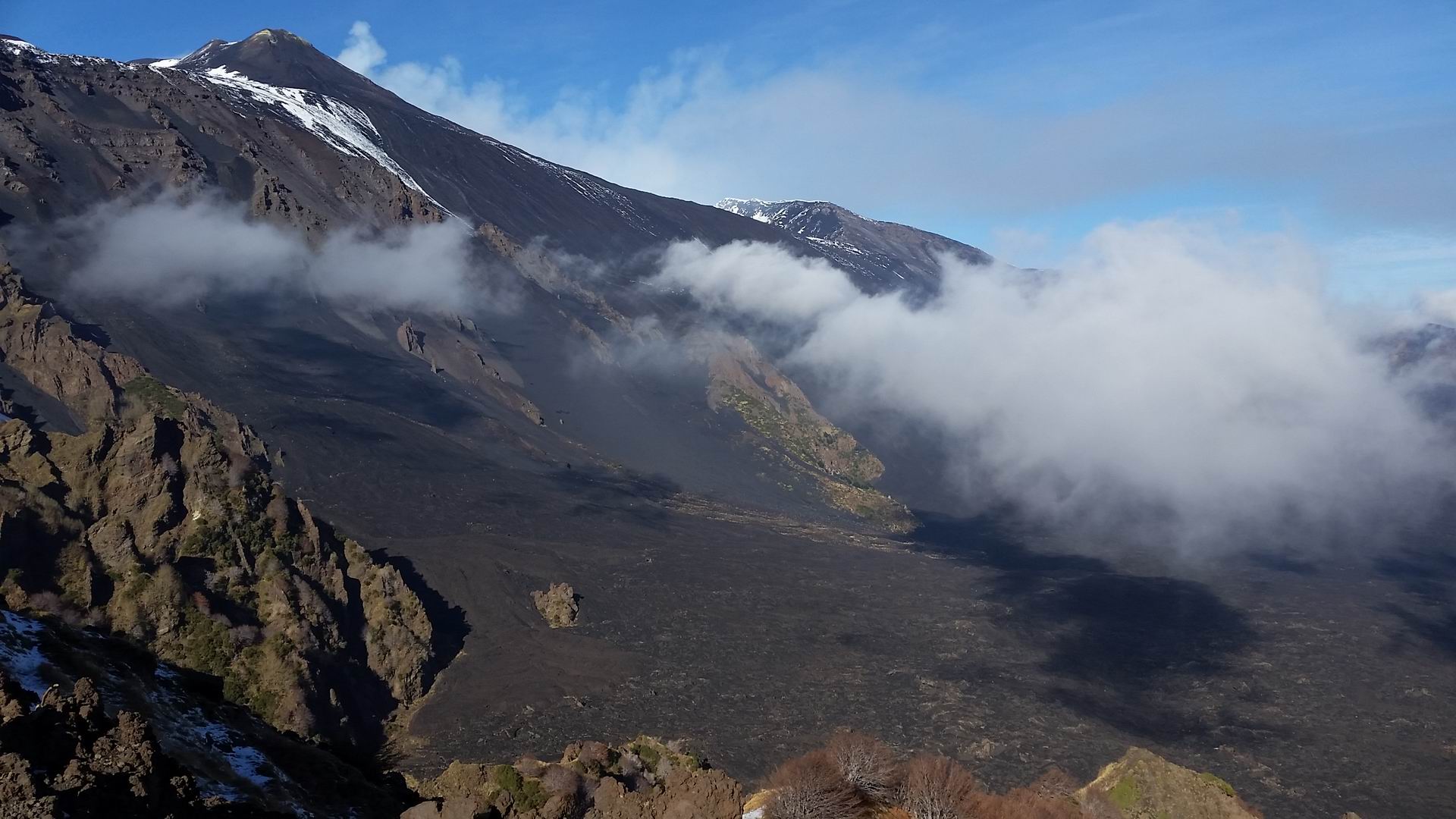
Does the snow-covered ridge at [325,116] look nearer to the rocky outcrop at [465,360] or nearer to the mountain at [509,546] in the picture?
the mountain at [509,546]

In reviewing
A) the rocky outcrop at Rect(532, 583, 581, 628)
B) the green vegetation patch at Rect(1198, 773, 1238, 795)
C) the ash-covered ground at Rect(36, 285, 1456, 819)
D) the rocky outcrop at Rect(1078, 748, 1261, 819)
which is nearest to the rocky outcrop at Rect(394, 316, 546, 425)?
the ash-covered ground at Rect(36, 285, 1456, 819)

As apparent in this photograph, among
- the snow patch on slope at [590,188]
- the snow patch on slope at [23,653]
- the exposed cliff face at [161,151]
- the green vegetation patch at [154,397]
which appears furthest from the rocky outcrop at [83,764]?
the snow patch on slope at [590,188]

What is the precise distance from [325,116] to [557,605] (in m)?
78.1

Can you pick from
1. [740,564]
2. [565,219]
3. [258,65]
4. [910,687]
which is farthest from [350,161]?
[910,687]

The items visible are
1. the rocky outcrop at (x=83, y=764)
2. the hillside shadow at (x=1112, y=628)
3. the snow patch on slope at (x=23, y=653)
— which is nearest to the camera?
the rocky outcrop at (x=83, y=764)

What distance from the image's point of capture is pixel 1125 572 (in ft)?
222

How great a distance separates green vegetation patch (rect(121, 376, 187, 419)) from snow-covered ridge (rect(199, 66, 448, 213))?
52.8m

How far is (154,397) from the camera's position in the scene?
43875mm

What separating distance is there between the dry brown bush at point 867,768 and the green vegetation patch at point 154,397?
120ft

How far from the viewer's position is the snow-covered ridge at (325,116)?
95.1 m

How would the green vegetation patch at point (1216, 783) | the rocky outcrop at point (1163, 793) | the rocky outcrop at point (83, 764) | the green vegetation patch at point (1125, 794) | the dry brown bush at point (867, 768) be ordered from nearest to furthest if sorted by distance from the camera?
the rocky outcrop at point (83, 764) → the dry brown bush at point (867, 768) → the rocky outcrop at point (1163, 793) → the green vegetation patch at point (1125, 794) → the green vegetation patch at point (1216, 783)

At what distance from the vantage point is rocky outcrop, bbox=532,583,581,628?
4053 centimetres

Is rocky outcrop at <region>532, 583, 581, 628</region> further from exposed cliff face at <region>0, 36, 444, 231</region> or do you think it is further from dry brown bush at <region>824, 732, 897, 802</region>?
exposed cliff face at <region>0, 36, 444, 231</region>

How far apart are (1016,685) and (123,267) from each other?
54820 mm
